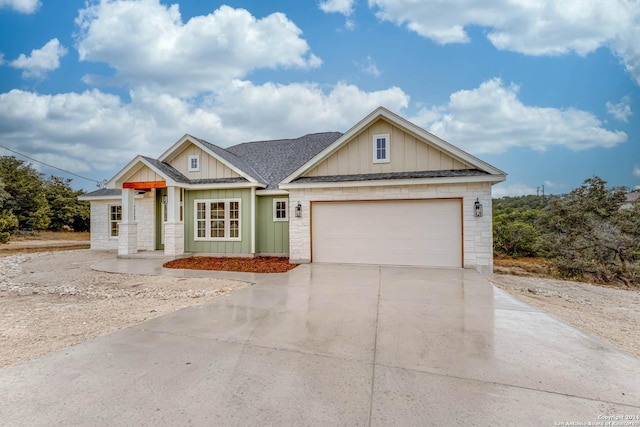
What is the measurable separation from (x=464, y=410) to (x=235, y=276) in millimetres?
7160

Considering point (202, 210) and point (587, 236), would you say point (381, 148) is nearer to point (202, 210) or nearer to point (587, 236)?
point (202, 210)

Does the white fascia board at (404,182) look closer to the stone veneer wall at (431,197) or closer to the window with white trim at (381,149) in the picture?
the stone veneer wall at (431,197)

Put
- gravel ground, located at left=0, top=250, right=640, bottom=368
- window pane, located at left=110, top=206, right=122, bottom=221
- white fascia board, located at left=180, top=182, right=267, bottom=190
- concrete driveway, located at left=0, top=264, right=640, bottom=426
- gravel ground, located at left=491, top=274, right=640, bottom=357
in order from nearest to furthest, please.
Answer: concrete driveway, located at left=0, top=264, right=640, bottom=426 → gravel ground, located at left=0, top=250, right=640, bottom=368 → gravel ground, located at left=491, top=274, right=640, bottom=357 → white fascia board, located at left=180, top=182, right=267, bottom=190 → window pane, located at left=110, top=206, right=122, bottom=221

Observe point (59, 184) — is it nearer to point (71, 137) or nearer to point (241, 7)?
point (71, 137)

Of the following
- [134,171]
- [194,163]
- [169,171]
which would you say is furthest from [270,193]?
[134,171]

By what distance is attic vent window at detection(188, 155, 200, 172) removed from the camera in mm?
13039

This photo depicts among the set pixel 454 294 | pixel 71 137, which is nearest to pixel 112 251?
pixel 454 294

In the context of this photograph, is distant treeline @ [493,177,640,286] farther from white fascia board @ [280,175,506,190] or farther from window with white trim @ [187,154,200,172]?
window with white trim @ [187,154,200,172]

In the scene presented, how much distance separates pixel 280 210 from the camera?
12562 millimetres

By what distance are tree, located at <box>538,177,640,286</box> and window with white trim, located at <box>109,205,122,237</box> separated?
2112 cm

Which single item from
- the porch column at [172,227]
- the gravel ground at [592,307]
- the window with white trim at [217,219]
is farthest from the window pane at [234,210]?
the gravel ground at [592,307]

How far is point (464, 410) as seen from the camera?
2.46 m

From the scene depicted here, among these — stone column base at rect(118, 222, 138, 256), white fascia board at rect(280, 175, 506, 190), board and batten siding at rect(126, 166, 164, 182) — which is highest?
board and batten siding at rect(126, 166, 164, 182)

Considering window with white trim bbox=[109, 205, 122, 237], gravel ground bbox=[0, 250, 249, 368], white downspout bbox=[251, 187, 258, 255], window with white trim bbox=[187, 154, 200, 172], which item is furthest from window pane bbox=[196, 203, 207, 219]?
window with white trim bbox=[109, 205, 122, 237]
